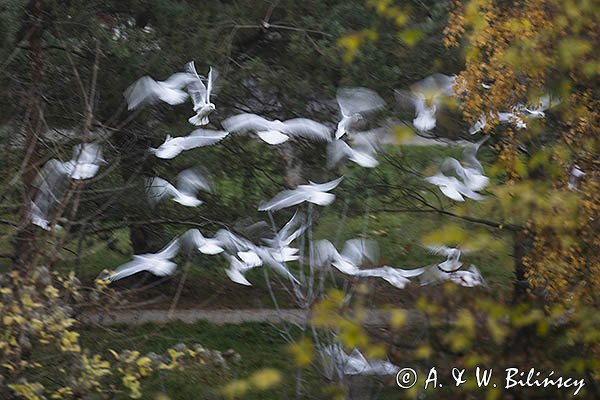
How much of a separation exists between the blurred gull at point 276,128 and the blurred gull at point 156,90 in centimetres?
46

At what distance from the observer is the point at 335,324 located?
337 centimetres

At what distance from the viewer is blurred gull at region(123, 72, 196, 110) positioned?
23.5ft

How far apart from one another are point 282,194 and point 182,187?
88cm

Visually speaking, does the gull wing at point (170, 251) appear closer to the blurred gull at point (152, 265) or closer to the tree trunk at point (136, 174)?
the blurred gull at point (152, 265)

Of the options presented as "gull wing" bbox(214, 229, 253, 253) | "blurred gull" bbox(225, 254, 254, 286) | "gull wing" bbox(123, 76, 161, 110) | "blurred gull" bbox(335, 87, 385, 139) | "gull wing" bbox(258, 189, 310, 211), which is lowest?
"blurred gull" bbox(225, 254, 254, 286)

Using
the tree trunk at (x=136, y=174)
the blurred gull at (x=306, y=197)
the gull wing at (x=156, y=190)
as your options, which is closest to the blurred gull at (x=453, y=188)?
the blurred gull at (x=306, y=197)

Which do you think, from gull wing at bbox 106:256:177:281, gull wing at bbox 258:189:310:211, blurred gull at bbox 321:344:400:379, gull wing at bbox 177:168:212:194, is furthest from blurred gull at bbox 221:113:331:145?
blurred gull at bbox 321:344:400:379

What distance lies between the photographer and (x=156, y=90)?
7203 millimetres

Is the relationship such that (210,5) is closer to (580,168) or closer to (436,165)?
(436,165)

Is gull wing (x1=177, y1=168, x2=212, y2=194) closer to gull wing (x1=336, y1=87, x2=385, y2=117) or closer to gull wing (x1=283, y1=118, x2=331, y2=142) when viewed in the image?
gull wing (x1=283, y1=118, x2=331, y2=142)

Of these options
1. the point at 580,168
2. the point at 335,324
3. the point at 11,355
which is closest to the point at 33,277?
the point at 11,355

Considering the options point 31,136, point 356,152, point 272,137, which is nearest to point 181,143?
point 272,137

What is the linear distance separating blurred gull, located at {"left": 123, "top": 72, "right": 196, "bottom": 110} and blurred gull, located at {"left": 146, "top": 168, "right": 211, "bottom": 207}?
2.22 feet

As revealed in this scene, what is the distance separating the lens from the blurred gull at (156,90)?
716 centimetres
